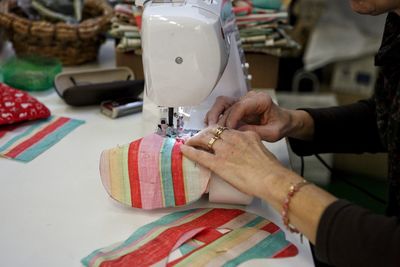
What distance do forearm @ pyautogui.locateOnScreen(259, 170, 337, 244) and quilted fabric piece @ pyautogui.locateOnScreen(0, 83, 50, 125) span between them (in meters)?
0.73

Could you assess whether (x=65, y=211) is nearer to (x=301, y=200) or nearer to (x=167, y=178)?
(x=167, y=178)

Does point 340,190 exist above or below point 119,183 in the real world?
below

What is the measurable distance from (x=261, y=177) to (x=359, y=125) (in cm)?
52

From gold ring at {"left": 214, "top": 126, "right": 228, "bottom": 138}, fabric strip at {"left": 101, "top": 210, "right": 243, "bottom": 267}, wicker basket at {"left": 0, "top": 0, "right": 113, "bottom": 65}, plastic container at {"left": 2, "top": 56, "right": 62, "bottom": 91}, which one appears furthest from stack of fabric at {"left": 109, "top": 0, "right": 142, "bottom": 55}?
fabric strip at {"left": 101, "top": 210, "right": 243, "bottom": 267}

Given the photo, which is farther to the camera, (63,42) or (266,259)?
(63,42)

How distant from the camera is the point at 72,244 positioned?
0.88 m

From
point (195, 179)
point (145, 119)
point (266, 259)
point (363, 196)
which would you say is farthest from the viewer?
point (363, 196)

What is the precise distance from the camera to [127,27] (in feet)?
5.15

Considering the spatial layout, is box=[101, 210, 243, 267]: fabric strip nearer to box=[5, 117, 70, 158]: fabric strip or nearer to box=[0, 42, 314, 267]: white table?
box=[0, 42, 314, 267]: white table

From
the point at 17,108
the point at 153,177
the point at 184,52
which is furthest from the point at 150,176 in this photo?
the point at 17,108

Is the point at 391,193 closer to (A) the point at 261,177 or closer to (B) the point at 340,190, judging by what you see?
(A) the point at 261,177

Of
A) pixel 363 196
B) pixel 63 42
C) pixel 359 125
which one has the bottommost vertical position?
pixel 363 196

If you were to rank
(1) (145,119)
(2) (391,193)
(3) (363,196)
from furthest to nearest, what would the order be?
(3) (363,196), (1) (145,119), (2) (391,193)

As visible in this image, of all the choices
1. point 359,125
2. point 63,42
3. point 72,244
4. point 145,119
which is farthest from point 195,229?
point 63,42
